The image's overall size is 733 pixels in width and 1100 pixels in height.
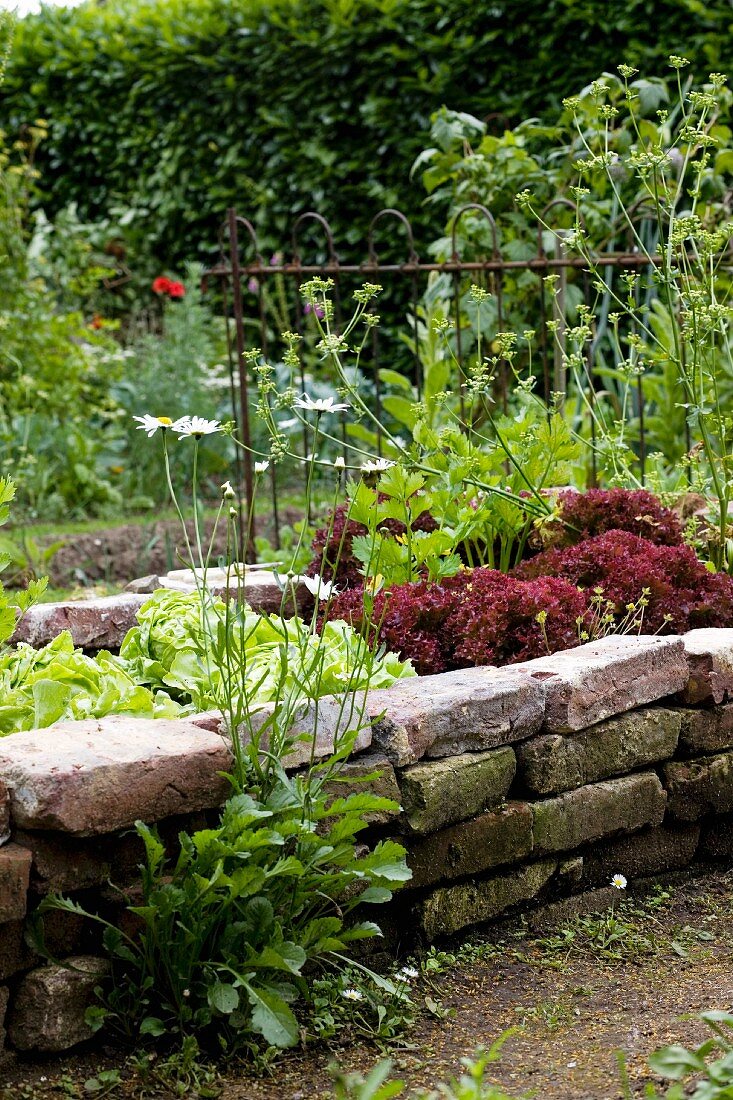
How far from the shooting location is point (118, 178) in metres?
10.7

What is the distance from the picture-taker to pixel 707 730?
3.24 metres

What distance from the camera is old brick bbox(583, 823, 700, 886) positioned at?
3033mm

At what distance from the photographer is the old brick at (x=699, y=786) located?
3.17 m

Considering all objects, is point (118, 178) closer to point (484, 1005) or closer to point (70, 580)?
point (70, 580)

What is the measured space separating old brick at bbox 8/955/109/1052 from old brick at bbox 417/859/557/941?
76cm

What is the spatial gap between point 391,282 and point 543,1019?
6845mm

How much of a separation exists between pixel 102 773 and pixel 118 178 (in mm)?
9296

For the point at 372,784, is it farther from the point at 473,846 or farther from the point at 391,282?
the point at 391,282

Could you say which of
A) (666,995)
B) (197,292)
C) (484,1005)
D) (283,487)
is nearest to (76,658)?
(484,1005)

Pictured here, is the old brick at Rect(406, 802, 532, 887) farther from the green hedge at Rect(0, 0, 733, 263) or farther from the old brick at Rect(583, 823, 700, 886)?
the green hedge at Rect(0, 0, 733, 263)

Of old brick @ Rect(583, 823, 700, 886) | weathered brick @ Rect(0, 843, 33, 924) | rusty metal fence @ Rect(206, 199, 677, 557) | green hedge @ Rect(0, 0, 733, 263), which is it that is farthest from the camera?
green hedge @ Rect(0, 0, 733, 263)

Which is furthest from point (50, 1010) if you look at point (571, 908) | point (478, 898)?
point (571, 908)

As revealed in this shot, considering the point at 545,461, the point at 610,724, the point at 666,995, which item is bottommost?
the point at 666,995

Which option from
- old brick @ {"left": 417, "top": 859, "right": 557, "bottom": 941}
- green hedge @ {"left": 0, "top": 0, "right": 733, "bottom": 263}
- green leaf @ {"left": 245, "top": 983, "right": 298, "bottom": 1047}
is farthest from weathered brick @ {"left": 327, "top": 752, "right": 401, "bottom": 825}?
green hedge @ {"left": 0, "top": 0, "right": 733, "bottom": 263}
